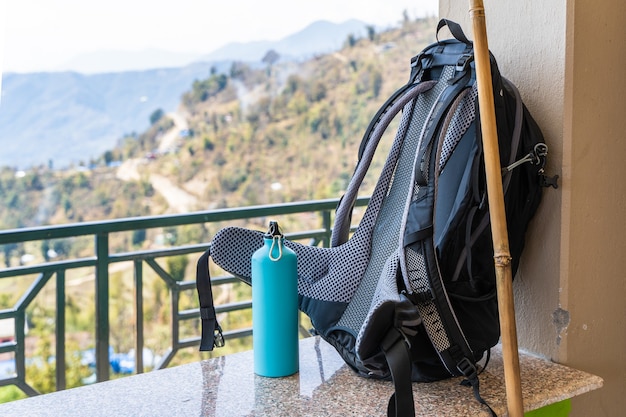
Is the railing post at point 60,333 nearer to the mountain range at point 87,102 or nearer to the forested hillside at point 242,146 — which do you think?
the forested hillside at point 242,146

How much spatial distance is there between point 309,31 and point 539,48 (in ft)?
28.2

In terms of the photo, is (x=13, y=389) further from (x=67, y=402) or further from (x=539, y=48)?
(x=539, y=48)

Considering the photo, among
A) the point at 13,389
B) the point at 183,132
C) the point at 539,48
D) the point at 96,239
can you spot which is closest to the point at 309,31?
the point at 183,132

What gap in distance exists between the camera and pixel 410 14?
9.70 metres

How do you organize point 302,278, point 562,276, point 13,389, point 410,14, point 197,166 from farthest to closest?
point 410,14 < point 197,166 < point 13,389 < point 302,278 < point 562,276

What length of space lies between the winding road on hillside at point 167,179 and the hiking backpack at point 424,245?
25.3 ft

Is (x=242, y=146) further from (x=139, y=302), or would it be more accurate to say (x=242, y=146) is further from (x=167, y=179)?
(x=139, y=302)

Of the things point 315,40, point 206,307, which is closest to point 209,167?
point 315,40

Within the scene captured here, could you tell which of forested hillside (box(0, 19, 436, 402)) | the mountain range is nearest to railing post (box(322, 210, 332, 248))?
forested hillside (box(0, 19, 436, 402))

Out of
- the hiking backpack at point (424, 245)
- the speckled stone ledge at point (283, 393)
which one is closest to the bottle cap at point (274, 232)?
the hiking backpack at point (424, 245)

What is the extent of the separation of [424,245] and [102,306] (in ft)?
4.57

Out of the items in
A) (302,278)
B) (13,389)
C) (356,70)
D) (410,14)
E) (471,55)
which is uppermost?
(410,14)

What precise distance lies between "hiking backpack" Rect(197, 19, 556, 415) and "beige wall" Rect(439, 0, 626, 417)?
7cm

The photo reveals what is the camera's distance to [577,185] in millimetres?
1358
